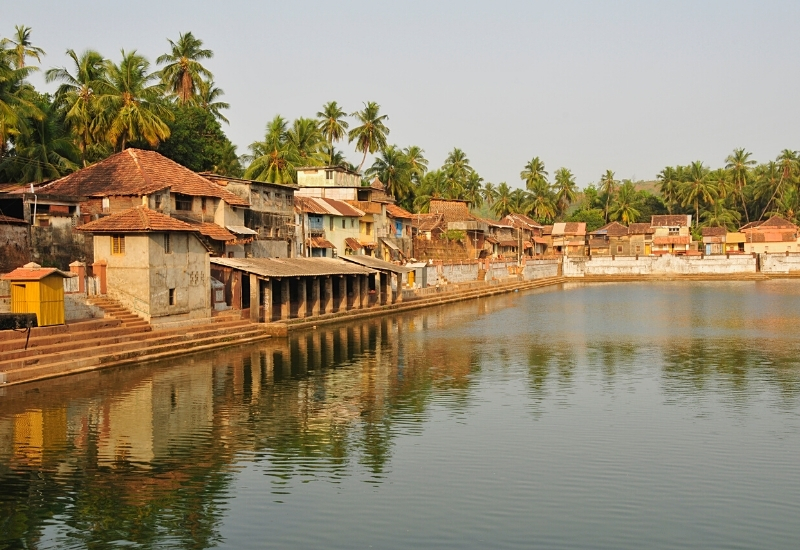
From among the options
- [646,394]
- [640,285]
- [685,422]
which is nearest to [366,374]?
[646,394]

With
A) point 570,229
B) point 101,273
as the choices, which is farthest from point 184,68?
point 570,229

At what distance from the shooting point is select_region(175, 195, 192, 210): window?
42.2m

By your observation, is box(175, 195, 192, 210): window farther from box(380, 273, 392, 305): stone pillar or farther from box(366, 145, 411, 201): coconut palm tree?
box(366, 145, 411, 201): coconut palm tree

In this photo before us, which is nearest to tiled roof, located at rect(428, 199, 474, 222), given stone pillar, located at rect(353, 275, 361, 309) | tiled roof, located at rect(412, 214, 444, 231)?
tiled roof, located at rect(412, 214, 444, 231)

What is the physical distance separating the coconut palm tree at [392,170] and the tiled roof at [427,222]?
13.0 feet

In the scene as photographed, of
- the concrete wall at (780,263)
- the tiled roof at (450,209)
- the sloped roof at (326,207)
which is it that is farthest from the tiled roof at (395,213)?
the concrete wall at (780,263)

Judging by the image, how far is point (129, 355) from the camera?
30.0 meters

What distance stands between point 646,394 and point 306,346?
16.4 m

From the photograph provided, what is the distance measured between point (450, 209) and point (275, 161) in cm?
2759

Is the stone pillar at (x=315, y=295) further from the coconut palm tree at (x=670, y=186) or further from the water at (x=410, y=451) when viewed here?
the coconut palm tree at (x=670, y=186)

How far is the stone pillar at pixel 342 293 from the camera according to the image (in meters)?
49.5

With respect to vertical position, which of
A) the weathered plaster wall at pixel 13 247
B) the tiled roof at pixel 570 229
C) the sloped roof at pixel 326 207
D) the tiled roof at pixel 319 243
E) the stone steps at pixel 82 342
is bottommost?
the stone steps at pixel 82 342

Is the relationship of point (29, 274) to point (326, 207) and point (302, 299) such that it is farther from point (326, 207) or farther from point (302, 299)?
point (326, 207)

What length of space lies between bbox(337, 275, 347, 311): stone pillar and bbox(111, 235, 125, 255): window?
17108 millimetres
